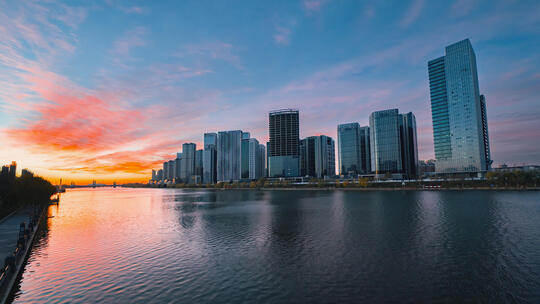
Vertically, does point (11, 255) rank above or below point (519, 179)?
below

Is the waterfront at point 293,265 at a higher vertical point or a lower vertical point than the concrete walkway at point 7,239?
lower

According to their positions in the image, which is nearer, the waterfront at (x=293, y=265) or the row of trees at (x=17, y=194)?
the waterfront at (x=293, y=265)

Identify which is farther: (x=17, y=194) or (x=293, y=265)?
(x=17, y=194)

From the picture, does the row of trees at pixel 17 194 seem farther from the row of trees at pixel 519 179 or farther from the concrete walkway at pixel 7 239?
the row of trees at pixel 519 179

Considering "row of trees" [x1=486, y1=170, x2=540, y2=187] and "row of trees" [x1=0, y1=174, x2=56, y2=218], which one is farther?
"row of trees" [x1=486, y1=170, x2=540, y2=187]

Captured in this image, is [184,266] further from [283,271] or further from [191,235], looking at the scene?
[191,235]

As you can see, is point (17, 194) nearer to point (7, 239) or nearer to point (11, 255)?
point (7, 239)

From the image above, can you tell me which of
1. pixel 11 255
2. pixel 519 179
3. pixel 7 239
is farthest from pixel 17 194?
pixel 519 179

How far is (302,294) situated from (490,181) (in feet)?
669

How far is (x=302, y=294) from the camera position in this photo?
72.0ft

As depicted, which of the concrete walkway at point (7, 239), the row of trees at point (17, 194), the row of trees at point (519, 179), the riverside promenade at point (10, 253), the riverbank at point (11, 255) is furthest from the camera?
the row of trees at point (519, 179)

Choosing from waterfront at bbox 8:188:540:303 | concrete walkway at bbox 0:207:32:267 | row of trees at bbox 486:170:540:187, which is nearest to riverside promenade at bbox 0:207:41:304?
concrete walkway at bbox 0:207:32:267

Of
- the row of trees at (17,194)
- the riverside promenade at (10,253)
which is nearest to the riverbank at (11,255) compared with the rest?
the riverside promenade at (10,253)

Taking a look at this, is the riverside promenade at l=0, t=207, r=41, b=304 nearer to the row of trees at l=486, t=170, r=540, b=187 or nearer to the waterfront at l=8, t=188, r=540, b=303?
the waterfront at l=8, t=188, r=540, b=303
